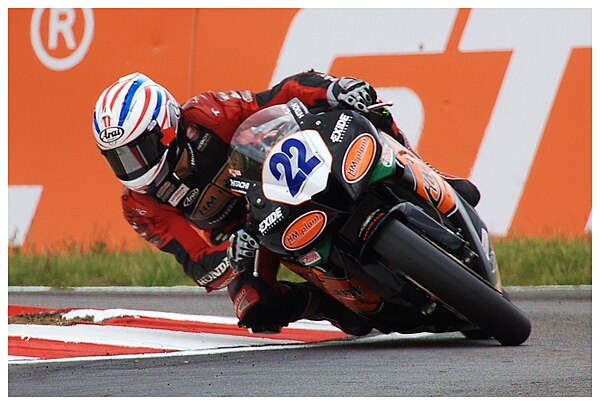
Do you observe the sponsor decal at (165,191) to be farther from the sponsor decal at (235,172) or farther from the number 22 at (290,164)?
the number 22 at (290,164)

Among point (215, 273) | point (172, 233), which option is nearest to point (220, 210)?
point (172, 233)

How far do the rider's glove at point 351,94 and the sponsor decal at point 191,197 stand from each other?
2.70ft

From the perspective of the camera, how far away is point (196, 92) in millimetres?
8242

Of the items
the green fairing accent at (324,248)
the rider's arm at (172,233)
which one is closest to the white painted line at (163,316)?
the rider's arm at (172,233)

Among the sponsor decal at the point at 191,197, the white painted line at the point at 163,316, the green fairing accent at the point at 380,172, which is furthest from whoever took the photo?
the white painted line at the point at 163,316

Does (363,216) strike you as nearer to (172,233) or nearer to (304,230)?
(304,230)

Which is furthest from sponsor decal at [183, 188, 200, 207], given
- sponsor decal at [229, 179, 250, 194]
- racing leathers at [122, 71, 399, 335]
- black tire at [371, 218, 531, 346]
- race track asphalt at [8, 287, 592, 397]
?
black tire at [371, 218, 531, 346]

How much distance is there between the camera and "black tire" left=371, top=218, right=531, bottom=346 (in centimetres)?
456

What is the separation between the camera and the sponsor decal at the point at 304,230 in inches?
187

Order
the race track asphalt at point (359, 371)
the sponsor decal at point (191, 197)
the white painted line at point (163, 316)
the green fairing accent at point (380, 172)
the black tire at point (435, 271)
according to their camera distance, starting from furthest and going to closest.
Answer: the white painted line at point (163, 316)
the sponsor decal at point (191, 197)
the green fairing accent at point (380, 172)
the black tire at point (435, 271)
the race track asphalt at point (359, 371)

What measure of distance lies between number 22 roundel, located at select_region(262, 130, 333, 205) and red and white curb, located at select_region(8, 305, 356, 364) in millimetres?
1027

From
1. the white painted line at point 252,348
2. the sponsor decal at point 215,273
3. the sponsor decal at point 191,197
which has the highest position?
the sponsor decal at point 191,197

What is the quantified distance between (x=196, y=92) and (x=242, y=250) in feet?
Answer: 11.2

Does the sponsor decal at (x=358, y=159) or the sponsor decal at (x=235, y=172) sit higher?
the sponsor decal at (x=358, y=159)
